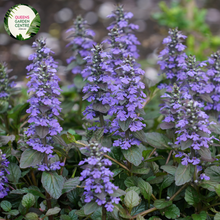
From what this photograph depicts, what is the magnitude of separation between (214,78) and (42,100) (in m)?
1.53

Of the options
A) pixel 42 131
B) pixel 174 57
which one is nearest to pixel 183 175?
pixel 42 131

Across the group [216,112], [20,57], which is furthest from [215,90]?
[20,57]

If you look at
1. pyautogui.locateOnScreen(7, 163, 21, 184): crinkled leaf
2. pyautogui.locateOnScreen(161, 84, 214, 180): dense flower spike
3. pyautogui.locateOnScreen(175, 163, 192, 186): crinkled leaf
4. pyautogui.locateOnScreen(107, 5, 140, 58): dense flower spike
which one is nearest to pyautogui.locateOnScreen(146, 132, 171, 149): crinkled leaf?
pyautogui.locateOnScreen(161, 84, 214, 180): dense flower spike

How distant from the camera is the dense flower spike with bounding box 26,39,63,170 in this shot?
204 cm

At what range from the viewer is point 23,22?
9.99 ft

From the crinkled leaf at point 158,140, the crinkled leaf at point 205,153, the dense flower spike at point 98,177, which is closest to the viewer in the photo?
the dense flower spike at point 98,177

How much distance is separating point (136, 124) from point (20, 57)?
171 inches

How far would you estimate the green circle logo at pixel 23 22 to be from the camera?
3.04 metres

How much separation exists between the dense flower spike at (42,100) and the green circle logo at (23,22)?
3.08 ft

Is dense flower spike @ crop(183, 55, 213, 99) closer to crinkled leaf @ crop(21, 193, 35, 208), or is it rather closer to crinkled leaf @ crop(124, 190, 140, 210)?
crinkled leaf @ crop(124, 190, 140, 210)

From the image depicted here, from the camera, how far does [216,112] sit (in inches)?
111

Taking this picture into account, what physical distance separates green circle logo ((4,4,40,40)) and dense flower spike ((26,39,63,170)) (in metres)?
0.94

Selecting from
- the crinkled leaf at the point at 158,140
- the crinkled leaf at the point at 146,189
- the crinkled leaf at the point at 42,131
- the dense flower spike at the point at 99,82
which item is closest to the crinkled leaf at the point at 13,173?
the crinkled leaf at the point at 42,131

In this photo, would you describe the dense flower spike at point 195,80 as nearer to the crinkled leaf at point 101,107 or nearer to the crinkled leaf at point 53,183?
the crinkled leaf at point 101,107
